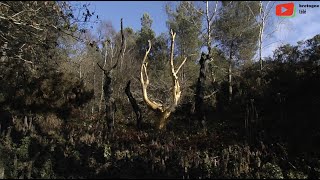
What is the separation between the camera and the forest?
8969mm

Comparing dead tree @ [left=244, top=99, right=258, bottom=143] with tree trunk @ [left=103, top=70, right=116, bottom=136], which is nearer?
dead tree @ [left=244, top=99, right=258, bottom=143]

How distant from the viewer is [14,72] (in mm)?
15891

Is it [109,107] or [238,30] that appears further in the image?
[238,30]

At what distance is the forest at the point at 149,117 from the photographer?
353 inches

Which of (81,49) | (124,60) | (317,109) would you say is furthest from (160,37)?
(317,109)

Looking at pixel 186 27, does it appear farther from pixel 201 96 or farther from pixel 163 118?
pixel 163 118

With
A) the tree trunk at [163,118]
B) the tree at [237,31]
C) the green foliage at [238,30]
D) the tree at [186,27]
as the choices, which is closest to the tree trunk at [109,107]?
the tree trunk at [163,118]

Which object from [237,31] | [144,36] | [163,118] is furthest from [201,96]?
[144,36]

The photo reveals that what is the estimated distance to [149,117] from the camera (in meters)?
17.0

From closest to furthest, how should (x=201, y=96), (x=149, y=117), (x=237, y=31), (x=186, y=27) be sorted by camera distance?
(x=201, y=96)
(x=149, y=117)
(x=237, y=31)
(x=186, y=27)

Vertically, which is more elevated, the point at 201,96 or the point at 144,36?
the point at 144,36

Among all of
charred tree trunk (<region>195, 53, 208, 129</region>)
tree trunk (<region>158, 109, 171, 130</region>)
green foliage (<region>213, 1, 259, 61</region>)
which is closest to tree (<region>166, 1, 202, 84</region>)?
green foliage (<region>213, 1, 259, 61</region>)

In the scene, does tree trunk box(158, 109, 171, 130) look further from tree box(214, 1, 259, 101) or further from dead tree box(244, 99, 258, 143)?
tree box(214, 1, 259, 101)

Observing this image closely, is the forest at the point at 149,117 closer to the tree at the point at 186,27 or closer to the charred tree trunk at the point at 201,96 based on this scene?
the charred tree trunk at the point at 201,96
